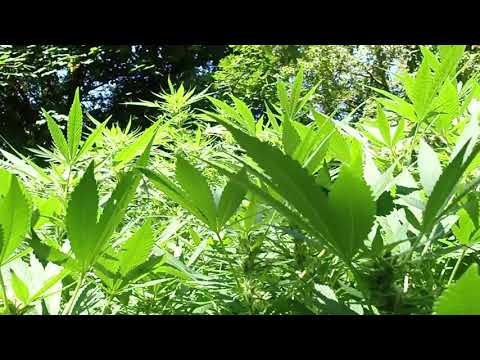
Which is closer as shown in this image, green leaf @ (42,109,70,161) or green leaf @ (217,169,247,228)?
green leaf @ (217,169,247,228)

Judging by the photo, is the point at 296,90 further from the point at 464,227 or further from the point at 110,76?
the point at 110,76

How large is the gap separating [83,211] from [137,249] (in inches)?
1.6

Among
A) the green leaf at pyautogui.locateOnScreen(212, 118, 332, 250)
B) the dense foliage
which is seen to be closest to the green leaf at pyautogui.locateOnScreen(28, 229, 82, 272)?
the dense foliage

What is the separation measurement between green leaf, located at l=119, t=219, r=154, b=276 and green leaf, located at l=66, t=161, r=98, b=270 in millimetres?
28

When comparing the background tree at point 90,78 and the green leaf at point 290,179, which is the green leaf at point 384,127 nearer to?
the green leaf at point 290,179

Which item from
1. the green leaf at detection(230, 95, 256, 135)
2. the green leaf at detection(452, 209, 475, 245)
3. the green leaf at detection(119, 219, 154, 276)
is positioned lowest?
the green leaf at detection(119, 219, 154, 276)

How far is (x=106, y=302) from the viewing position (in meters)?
0.32

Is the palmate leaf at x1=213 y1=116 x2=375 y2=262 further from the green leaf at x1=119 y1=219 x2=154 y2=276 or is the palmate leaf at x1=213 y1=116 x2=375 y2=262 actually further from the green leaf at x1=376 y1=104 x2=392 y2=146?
the green leaf at x1=376 y1=104 x2=392 y2=146

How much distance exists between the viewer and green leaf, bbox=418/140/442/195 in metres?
0.32
